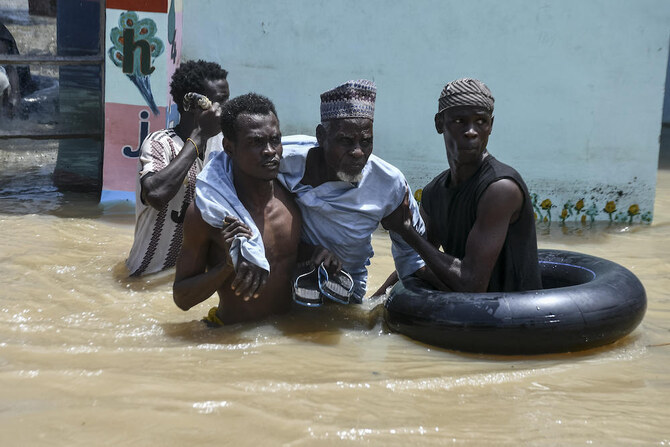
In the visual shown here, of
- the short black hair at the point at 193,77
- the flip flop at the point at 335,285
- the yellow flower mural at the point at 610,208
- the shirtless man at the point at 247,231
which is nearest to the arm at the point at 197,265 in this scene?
the shirtless man at the point at 247,231

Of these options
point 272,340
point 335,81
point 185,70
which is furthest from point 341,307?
point 335,81

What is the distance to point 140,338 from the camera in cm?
385

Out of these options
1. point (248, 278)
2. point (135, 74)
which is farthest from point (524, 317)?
point (135, 74)

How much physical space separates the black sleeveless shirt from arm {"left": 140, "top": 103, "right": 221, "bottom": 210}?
1.65 m

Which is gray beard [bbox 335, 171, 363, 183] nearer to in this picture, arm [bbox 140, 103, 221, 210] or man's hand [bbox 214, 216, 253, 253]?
man's hand [bbox 214, 216, 253, 253]

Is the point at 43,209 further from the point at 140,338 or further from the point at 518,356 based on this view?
the point at 518,356

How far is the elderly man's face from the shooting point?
3.68 metres

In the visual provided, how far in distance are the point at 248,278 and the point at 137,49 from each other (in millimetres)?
4093

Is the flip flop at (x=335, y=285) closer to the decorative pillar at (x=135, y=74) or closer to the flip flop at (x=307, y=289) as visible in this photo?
the flip flop at (x=307, y=289)

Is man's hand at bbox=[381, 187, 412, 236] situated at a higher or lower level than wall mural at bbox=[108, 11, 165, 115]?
lower

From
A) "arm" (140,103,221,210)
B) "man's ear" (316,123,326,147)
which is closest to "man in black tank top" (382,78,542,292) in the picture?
"man's ear" (316,123,326,147)

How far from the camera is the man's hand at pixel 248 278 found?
3.37 metres

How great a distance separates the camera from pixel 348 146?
3.70 metres

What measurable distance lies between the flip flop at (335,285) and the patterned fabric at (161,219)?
1700mm
